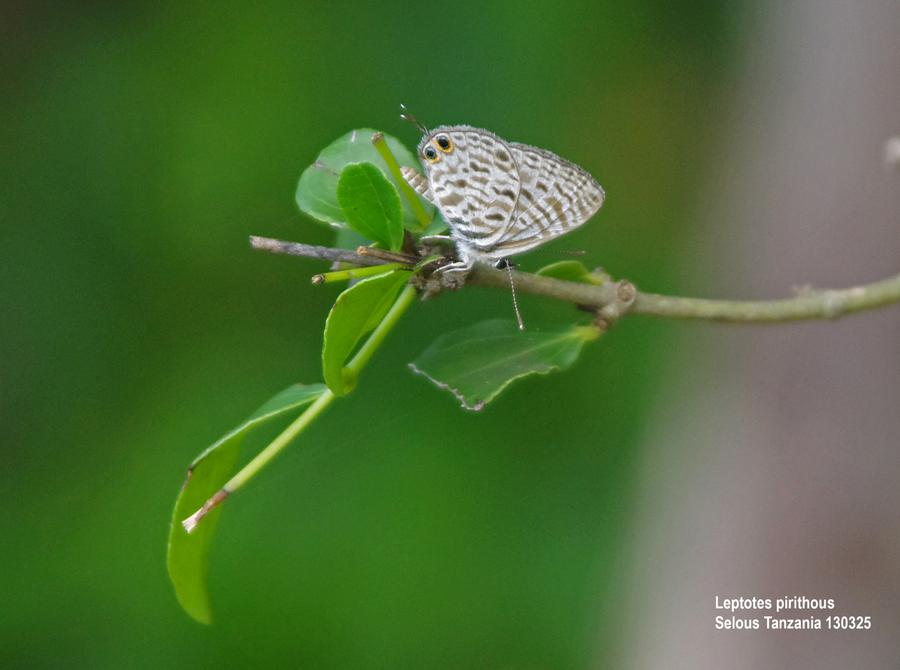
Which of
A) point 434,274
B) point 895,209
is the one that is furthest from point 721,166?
point 434,274

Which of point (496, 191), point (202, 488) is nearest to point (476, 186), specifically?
point (496, 191)

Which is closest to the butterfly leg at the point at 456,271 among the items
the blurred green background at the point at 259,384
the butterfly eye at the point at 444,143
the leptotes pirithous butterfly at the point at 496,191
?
the leptotes pirithous butterfly at the point at 496,191

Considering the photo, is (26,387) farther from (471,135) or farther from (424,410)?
(471,135)

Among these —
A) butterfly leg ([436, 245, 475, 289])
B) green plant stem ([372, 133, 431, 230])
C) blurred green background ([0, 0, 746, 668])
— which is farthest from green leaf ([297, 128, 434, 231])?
blurred green background ([0, 0, 746, 668])

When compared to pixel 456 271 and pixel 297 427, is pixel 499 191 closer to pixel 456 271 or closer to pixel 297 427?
pixel 456 271

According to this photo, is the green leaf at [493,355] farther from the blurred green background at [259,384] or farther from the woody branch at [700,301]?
the blurred green background at [259,384]

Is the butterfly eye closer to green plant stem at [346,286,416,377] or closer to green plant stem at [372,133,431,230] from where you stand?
green plant stem at [372,133,431,230]

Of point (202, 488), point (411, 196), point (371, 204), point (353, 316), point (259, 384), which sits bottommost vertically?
point (202, 488)

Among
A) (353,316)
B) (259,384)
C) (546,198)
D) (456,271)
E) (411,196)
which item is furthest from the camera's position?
(259,384)
